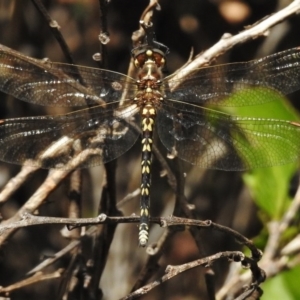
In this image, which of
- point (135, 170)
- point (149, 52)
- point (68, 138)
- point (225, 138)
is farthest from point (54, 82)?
point (135, 170)

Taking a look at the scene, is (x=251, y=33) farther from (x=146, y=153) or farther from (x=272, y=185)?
(x=272, y=185)

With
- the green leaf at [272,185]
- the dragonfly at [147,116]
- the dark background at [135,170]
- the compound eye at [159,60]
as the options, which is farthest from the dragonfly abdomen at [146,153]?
the dark background at [135,170]

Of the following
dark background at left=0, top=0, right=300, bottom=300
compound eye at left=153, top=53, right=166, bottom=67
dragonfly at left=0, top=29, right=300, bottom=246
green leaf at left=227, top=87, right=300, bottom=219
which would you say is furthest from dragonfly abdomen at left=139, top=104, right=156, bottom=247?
dark background at left=0, top=0, right=300, bottom=300

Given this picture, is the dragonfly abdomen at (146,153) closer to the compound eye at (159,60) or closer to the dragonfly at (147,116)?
the dragonfly at (147,116)

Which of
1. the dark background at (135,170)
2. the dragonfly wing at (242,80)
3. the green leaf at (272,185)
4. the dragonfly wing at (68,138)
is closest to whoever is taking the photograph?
the dragonfly wing at (68,138)

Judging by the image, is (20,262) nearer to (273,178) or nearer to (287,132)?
(273,178)

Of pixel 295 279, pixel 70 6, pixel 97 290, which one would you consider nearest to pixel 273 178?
pixel 295 279

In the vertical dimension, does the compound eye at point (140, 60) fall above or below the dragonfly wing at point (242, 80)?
above
